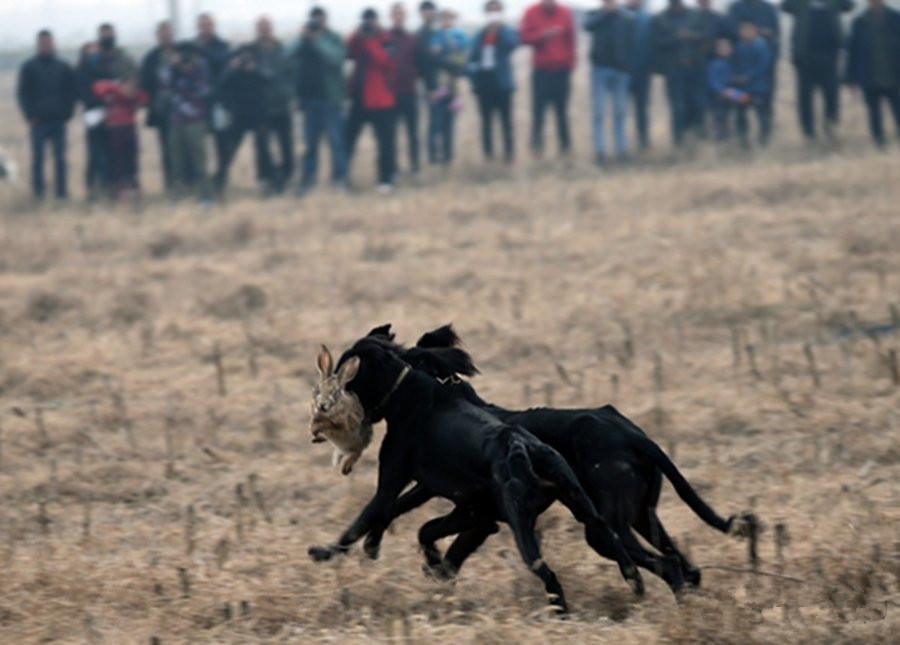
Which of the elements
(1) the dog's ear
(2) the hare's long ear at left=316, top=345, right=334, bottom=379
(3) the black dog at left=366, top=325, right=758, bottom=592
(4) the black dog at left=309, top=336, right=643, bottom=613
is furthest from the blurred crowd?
(3) the black dog at left=366, top=325, right=758, bottom=592

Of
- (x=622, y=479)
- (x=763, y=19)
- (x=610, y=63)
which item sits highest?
(x=763, y=19)

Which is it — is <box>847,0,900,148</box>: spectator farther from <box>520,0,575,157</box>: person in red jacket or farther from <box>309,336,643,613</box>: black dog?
<box>309,336,643,613</box>: black dog

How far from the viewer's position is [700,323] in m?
12.1

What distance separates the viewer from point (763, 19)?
795 inches

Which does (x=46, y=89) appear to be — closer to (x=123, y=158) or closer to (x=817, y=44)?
(x=123, y=158)

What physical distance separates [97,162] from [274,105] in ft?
7.81

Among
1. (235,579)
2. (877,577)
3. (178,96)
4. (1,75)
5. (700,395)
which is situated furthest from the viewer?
(1,75)

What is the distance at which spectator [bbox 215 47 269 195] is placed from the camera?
19.7 metres

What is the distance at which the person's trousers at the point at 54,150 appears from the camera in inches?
797

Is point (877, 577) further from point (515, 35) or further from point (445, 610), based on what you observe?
point (515, 35)

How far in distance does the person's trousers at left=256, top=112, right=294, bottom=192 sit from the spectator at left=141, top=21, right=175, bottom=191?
112cm

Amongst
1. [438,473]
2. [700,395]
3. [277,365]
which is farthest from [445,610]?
[277,365]

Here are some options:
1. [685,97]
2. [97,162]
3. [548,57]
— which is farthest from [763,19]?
[97,162]

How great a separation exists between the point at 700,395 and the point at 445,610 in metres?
3.96
